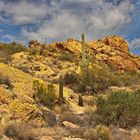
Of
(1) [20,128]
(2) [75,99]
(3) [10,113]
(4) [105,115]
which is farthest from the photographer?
(2) [75,99]

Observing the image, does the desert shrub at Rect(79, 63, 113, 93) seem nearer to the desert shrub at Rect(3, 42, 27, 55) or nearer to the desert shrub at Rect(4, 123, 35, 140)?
the desert shrub at Rect(4, 123, 35, 140)

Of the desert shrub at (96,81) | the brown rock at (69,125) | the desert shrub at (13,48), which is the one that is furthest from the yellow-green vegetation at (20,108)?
the desert shrub at (13,48)

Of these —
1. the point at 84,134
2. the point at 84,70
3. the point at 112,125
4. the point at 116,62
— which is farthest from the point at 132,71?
the point at 84,134

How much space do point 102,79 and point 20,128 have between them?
14790 millimetres

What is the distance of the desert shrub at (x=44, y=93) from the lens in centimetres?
1750

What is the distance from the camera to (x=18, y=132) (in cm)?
1108

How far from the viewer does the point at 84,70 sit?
26.7 m

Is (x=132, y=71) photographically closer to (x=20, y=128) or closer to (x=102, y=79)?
(x=102, y=79)

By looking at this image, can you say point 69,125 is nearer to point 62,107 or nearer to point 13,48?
point 62,107

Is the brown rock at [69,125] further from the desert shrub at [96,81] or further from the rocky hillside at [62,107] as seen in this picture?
the desert shrub at [96,81]

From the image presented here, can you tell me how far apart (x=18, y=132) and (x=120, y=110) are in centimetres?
612

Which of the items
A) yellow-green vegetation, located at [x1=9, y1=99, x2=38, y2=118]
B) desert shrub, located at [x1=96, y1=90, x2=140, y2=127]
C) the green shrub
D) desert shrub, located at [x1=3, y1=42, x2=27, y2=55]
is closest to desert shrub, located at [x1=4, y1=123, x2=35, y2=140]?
yellow-green vegetation, located at [x1=9, y1=99, x2=38, y2=118]

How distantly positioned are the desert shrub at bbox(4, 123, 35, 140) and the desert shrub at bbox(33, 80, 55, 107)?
569 cm

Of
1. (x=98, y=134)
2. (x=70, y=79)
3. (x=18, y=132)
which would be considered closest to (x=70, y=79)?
(x=70, y=79)
